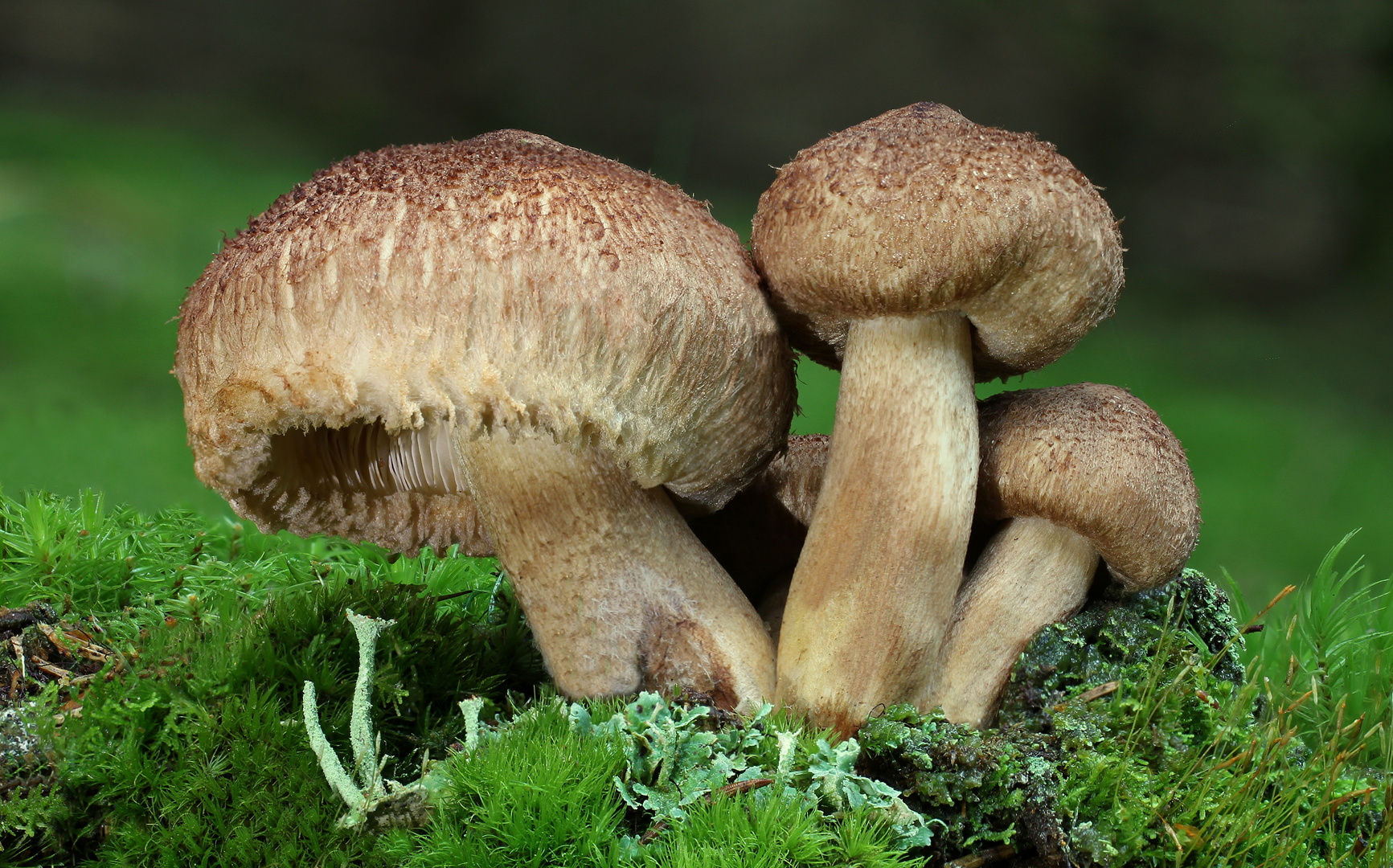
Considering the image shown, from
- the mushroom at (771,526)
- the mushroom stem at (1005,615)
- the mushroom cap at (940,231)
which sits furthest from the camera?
the mushroom at (771,526)

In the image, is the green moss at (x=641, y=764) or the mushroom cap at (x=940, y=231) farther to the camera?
the mushroom cap at (x=940, y=231)

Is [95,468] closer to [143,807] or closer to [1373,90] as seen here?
[143,807]

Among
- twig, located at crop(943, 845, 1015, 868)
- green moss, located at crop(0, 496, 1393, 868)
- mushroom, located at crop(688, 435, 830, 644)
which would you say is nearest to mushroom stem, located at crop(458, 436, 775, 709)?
green moss, located at crop(0, 496, 1393, 868)

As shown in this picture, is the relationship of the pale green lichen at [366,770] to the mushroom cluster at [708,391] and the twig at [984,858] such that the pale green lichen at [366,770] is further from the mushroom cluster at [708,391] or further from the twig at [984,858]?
the twig at [984,858]

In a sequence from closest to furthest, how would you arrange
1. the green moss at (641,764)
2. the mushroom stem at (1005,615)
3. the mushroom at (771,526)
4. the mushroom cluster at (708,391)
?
the green moss at (641,764), the mushroom cluster at (708,391), the mushroom stem at (1005,615), the mushroom at (771,526)

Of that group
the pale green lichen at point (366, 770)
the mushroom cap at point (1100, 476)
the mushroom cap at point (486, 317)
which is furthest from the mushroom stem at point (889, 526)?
the pale green lichen at point (366, 770)

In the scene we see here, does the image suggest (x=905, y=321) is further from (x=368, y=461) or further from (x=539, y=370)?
(x=368, y=461)

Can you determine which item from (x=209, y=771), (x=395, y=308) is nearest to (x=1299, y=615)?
(x=395, y=308)

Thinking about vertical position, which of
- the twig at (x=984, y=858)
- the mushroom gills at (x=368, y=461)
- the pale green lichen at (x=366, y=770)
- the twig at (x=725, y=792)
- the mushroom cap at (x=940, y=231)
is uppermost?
the mushroom cap at (x=940, y=231)
